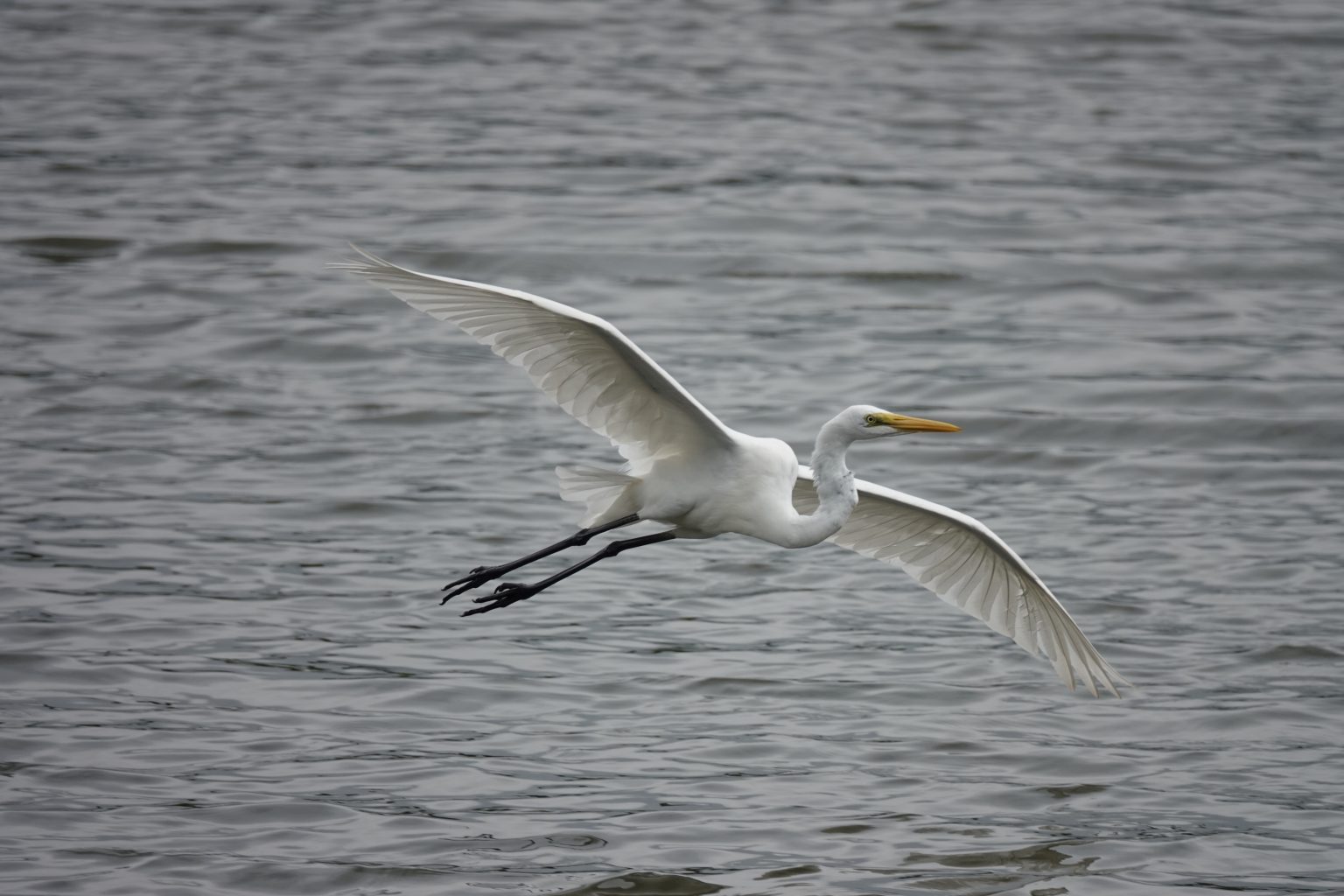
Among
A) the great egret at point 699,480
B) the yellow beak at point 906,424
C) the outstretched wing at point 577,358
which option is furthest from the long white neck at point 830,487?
the outstretched wing at point 577,358

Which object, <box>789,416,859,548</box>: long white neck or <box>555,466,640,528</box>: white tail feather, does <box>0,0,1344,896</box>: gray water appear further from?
<box>789,416,859,548</box>: long white neck

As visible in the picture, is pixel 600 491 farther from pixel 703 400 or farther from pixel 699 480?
pixel 703 400

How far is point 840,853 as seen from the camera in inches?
314

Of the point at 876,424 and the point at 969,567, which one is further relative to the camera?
the point at 969,567

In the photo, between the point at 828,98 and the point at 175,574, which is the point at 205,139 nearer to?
the point at 828,98

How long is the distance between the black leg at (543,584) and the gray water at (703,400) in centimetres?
87

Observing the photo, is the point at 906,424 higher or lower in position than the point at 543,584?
higher

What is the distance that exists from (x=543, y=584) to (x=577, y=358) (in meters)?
1.15

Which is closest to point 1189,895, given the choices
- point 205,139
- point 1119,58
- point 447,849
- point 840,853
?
point 840,853

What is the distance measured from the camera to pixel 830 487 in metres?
7.89

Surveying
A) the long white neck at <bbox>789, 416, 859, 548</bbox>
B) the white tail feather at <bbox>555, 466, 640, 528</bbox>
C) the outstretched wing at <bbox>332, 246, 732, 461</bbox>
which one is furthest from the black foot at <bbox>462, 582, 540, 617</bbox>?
the long white neck at <bbox>789, 416, 859, 548</bbox>

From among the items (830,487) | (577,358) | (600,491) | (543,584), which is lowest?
(543,584)

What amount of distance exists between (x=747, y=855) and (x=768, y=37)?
55.2 ft

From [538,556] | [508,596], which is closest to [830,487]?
[538,556]
